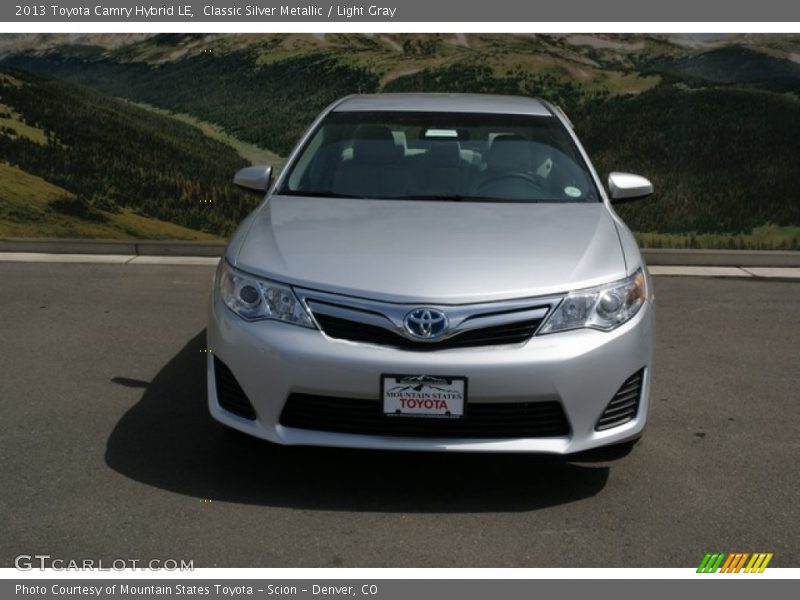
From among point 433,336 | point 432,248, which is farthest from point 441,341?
point 432,248

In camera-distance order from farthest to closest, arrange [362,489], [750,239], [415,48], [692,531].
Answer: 1. [415,48]
2. [750,239]
3. [362,489]
4. [692,531]

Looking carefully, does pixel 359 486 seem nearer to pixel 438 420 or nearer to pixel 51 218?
pixel 438 420

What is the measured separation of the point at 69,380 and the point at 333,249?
2.21 metres

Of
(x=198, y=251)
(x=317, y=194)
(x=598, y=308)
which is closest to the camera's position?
(x=598, y=308)

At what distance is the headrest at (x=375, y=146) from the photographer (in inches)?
229

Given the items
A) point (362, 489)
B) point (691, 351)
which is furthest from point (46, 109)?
point (362, 489)

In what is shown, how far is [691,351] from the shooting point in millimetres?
6930

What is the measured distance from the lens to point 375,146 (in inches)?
233

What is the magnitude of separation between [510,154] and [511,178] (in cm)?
25

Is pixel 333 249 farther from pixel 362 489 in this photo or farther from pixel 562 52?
pixel 562 52

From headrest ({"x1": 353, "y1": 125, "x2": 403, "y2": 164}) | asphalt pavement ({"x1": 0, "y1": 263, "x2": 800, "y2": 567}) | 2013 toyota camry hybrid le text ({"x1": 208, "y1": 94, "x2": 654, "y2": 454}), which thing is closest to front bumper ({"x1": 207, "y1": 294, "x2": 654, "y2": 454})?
2013 toyota camry hybrid le text ({"x1": 208, "y1": 94, "x2": 654, "y2": 454})

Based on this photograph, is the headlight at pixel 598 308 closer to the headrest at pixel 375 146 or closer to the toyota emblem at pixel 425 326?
the toyota emblem at pixel 425 326

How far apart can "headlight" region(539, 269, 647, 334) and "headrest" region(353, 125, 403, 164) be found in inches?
69.7

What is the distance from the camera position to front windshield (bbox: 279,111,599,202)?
5.61 meters
